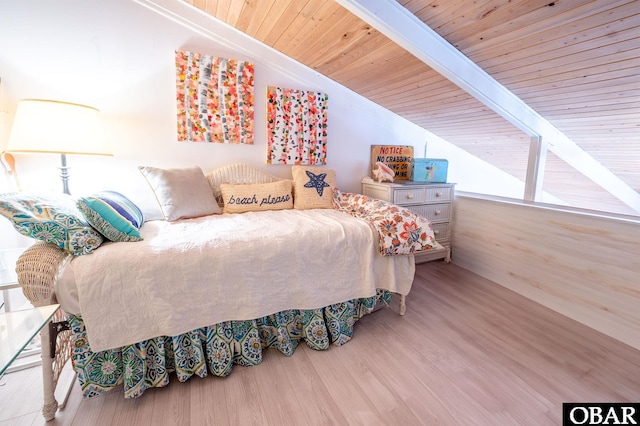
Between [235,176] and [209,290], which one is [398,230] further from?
[235,176]

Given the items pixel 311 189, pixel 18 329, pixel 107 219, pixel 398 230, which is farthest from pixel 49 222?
pixel 398 230

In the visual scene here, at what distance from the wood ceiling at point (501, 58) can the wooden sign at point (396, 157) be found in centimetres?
38

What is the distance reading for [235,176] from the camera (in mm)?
2244

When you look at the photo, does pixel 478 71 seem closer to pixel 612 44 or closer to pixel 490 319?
pixel 612 44

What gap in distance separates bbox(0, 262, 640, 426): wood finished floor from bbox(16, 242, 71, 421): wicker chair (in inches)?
5.5

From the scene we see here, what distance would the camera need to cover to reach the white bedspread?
1.14 meters

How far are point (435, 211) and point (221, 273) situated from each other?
215cm

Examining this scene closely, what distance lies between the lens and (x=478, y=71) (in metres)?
1.96

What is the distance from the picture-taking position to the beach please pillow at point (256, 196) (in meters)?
2.07

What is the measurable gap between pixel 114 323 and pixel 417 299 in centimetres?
188

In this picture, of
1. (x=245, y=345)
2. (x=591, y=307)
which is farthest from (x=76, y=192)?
(x=591, y=307)

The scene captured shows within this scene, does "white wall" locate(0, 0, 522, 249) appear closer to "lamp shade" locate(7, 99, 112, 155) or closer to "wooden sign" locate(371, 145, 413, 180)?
"lamp shade" locate(7, 99, 112, 155)

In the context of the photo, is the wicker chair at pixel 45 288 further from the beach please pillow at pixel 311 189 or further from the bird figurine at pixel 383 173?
the bird figurine at pixel 383 173

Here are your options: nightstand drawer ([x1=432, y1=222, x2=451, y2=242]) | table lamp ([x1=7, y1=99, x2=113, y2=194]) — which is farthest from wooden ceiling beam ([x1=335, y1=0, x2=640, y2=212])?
table lamp ([x1=7, y1=99, x2=113, y2=194])
